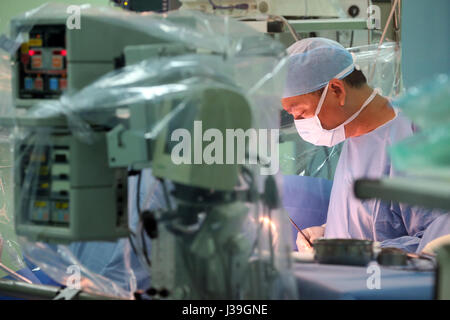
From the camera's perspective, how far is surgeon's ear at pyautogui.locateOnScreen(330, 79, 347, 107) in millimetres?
2590

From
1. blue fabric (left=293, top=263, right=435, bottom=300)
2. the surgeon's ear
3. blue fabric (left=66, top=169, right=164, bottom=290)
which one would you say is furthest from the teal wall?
blue fabric (left=66, top=169, right=164, bottom=290)

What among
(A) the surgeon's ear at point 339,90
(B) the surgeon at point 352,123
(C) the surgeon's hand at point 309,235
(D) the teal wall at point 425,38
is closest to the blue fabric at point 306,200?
(C) the surgeon's hand at point 309,235

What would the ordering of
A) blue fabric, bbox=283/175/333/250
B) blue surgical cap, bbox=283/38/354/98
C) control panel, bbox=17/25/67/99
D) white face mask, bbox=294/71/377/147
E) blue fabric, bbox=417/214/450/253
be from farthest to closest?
blue fabric, bbox=283/175/333/250 < white face mask, bbox=294/71/377/147 < blue surgical cap, bbox=283/38/354/98 < blue fabric, bbox=417/214/450/253 < control panel, bbox=17/25/67/99

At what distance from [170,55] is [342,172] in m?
1.77

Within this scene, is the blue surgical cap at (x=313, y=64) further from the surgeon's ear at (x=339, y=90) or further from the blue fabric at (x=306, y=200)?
the blue fabric at (x=306, y=200)

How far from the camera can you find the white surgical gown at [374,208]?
257 centimetres

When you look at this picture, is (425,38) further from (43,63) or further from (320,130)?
(43,63)

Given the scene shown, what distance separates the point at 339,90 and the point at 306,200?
2.77 feet

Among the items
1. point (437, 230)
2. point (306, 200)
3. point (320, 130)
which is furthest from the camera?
point (306, 200)

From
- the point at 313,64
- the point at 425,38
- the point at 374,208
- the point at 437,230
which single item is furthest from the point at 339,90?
the point at 425,38

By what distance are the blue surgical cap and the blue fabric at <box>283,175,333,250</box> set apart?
2.53ft

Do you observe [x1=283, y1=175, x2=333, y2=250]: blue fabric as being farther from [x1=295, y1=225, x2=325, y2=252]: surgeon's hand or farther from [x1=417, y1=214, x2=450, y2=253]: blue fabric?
[x1=417, y1=214, x2=450, y2=253]: blue fabric

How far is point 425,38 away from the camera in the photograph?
3.55 m
